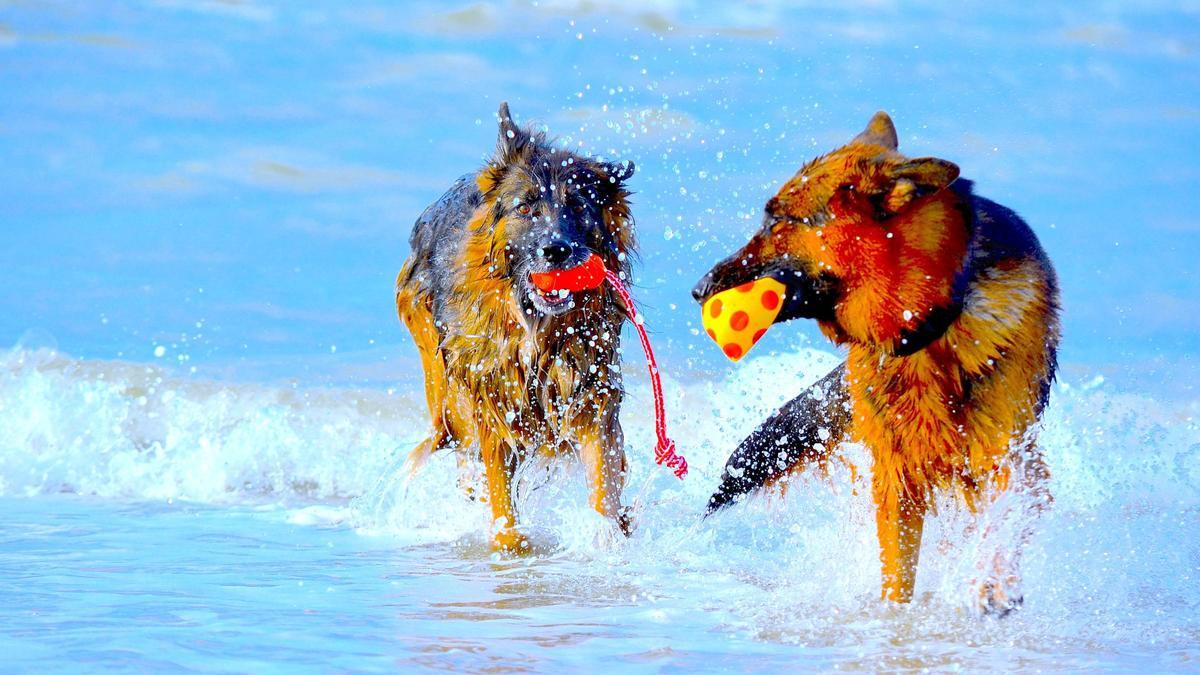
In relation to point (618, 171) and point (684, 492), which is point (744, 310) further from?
point (684, 492)

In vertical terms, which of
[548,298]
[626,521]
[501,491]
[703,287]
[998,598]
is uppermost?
[548,298]

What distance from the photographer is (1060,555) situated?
498 centimetres

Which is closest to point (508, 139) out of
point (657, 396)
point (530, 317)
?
point (530, 317)

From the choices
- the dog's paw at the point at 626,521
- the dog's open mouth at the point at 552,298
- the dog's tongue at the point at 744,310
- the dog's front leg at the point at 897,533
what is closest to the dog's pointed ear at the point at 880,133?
the dog's tongue at the point at 744,310

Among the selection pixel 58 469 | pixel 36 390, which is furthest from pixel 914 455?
pixel 36 390

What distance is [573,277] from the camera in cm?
569

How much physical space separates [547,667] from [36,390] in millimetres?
9400

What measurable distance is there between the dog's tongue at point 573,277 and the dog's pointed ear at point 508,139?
599 mm

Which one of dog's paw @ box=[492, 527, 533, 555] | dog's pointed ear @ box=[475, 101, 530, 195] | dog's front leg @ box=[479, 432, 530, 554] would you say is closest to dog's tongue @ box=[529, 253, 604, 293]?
dog's pointed ear @ box=[475, 101, 530, 195]

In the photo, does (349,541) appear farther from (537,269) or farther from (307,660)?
(307,660)

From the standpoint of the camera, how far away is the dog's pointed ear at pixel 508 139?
19.1 feet

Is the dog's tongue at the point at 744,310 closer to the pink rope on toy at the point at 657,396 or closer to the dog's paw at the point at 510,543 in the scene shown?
the pink rope on toy at the point at 657,396

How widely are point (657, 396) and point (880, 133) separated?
1.81m

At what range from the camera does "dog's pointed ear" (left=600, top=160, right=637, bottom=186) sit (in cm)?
593
